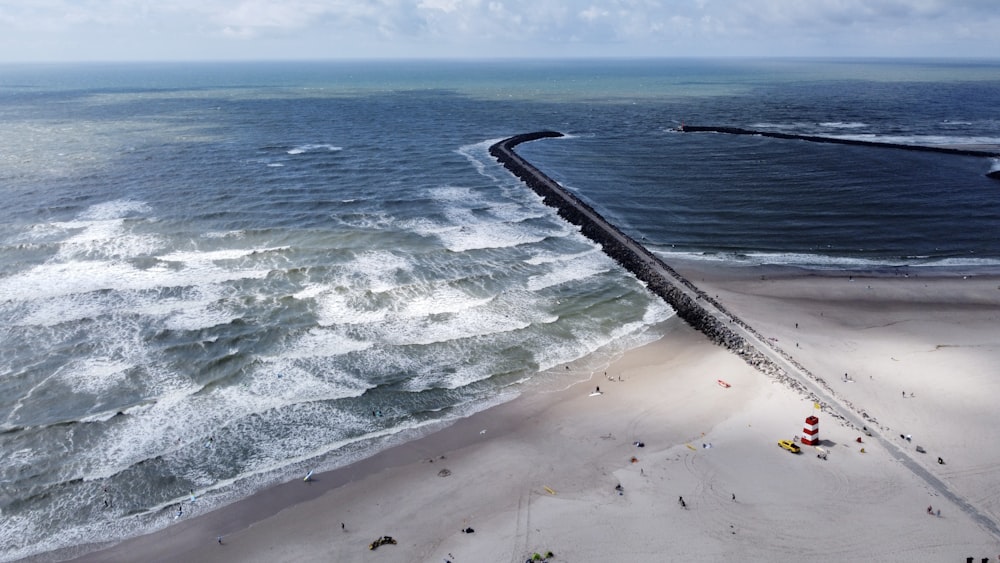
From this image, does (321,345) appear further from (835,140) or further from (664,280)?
(835,140)

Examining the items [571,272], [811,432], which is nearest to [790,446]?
[811,432]

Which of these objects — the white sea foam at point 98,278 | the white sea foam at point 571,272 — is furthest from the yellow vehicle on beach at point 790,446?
the white sea foam at point 98,278

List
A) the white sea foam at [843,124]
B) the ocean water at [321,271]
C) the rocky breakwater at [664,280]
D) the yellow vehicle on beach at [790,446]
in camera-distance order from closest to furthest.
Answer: the yellow vehicle on beach at [790,446]
the ocean water at [321,271]
the rocky breakwater at [664,280]
the white sea foam at [843,124]

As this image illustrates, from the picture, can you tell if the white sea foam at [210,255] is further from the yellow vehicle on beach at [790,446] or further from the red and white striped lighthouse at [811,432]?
the red and white striped lighthouse at [811,432]

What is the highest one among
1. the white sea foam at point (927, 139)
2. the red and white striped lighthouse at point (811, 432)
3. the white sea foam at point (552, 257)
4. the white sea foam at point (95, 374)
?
the white sea foam at point (927, 139)

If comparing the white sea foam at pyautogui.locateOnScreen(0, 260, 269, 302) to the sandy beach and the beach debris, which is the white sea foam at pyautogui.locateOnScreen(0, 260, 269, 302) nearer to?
the sandy beach

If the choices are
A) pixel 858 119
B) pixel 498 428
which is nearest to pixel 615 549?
pixel 498 428
